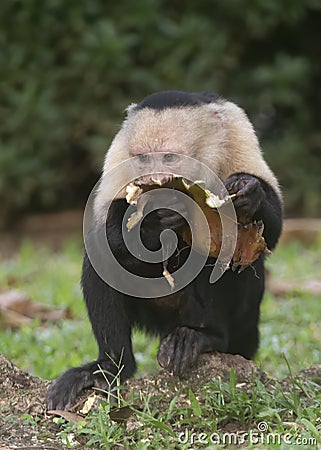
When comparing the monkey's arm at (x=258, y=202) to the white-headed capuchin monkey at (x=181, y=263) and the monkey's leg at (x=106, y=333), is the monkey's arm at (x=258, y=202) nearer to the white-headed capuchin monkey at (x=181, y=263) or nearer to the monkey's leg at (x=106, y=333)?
the white-headed capuchin monkey at (x=181, y=263)

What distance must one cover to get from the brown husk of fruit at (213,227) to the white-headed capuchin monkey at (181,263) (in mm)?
108

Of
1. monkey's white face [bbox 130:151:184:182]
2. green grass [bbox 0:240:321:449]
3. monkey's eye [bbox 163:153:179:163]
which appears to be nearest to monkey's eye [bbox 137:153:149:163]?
monkey's white face [bbox 130:151:184:182]

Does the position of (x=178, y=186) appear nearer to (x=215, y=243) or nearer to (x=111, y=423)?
(x=215, y=243)

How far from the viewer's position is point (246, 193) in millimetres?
4227

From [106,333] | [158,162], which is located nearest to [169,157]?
[158,162]

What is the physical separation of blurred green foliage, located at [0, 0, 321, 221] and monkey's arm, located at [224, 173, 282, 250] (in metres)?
6.30

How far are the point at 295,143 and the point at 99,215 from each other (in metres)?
7.34

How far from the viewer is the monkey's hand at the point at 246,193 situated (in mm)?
4215

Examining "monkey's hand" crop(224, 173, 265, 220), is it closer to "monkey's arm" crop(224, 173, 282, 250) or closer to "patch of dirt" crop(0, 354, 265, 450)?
"monkey's arm" crop(224, 173, 282, 250)

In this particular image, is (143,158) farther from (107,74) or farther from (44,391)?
(107,74)

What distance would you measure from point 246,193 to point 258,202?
0.11 metres

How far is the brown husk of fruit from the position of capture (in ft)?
13.5

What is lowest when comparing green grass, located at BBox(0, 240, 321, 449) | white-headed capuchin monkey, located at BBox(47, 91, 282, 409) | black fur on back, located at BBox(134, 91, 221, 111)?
green grass, located at BBox(0, 240, 321, 449)

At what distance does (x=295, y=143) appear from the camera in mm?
11656
